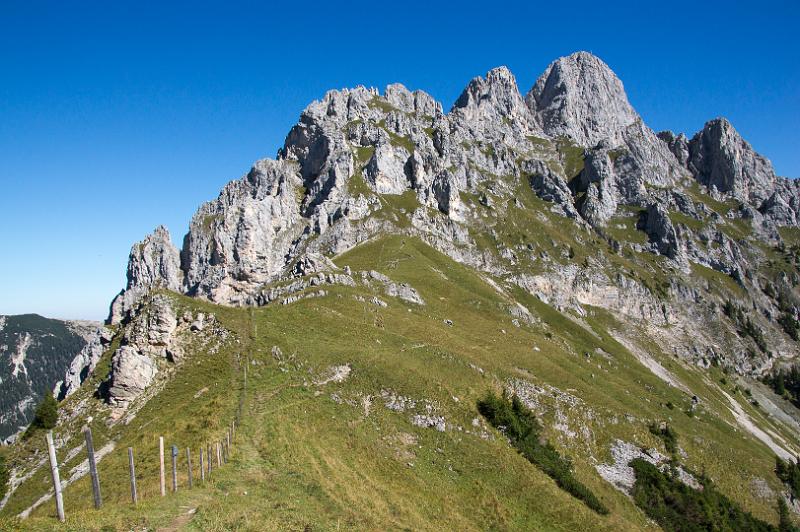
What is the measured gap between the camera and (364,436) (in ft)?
142

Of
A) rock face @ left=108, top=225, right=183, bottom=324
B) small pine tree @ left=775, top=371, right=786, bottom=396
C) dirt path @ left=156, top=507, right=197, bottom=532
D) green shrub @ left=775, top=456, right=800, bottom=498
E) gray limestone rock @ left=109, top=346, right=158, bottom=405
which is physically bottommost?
A: green shrub @ left=775, top=456, right=800, bottom=498

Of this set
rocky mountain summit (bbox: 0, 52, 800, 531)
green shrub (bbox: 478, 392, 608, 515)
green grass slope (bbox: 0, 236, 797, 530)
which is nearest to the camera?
green grass slope (bbox: 0, 236, 797, 530)

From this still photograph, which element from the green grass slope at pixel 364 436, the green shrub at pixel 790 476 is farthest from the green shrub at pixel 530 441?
the green shrub at pixel 790 476

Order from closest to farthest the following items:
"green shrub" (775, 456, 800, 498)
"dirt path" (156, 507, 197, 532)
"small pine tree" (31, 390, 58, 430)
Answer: "dirt path" (156, 507, 197, 532) < "small pine tree" (31, 390, 58, 430) < "green shrub" (775, 456, 800, 498)

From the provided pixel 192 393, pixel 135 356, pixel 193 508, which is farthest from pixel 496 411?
pixel 135 356

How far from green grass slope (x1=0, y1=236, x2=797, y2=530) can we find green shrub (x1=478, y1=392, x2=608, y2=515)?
142 centimetres

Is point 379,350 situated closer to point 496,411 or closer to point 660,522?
point 496,411

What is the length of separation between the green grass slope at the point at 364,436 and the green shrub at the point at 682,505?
103 inches

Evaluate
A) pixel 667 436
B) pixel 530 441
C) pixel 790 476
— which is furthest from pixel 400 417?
pixel 790 476

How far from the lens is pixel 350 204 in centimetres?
16212

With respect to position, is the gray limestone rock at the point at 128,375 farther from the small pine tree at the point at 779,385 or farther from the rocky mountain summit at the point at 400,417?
the small pine tree at the point at 779,385

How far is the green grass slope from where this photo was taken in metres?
26.9

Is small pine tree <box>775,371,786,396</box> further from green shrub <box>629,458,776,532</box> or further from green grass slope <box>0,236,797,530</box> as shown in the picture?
green shrub <box>629,458,776,532</box>

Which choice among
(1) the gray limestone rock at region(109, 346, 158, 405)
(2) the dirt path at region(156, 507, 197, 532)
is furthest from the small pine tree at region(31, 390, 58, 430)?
(2) the dirt path at region(156, 507, 197, 532)
